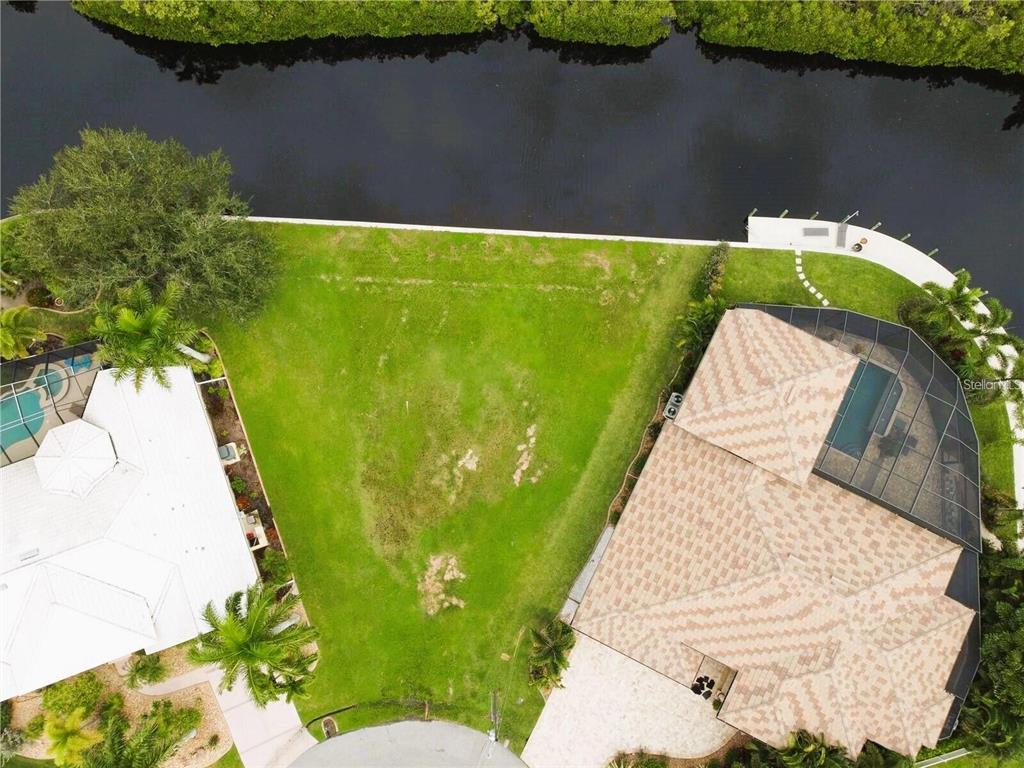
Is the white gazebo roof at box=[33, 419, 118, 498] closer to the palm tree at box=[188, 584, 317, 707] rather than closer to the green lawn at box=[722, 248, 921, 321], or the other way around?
the palm tree at box=[188, 584, 317, 707]

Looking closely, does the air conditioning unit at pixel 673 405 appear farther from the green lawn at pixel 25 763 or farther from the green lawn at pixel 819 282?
the green lawn at pixel 25 763

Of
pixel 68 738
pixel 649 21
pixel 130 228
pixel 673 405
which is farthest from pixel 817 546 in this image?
pixel 68 738

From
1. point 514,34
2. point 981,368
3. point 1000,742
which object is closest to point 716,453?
point 981,368

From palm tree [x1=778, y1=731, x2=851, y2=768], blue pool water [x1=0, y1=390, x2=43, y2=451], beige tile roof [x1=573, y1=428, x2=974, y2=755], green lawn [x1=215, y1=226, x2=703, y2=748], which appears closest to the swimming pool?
beige tile roof [x1=573, y1=428, x2=974, y2=755]

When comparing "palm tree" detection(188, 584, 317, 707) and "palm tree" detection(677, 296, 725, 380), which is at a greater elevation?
"palm tree" detection(677, 296, 725, 380)

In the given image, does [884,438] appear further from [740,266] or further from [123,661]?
[123,661]
